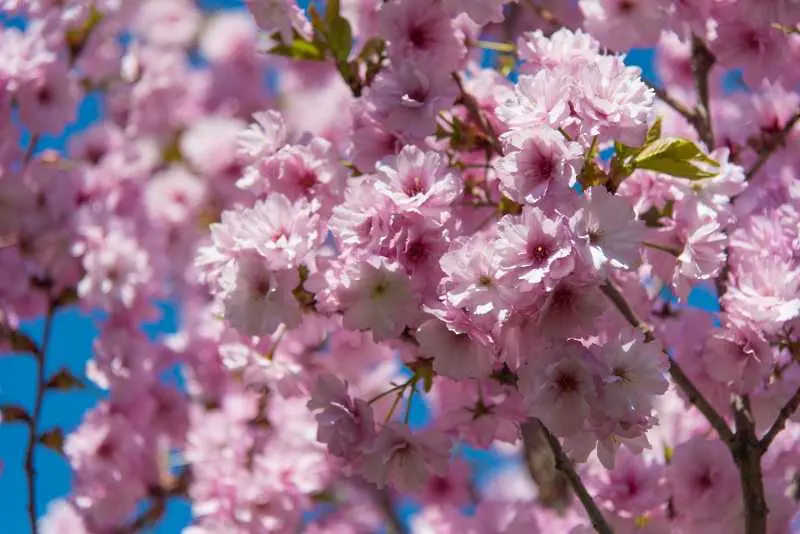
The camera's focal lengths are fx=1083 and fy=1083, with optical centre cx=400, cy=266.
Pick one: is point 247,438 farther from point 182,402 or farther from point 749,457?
point 749,457

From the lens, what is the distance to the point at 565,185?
63.0 inches

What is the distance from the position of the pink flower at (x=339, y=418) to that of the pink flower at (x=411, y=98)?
1.55 ft

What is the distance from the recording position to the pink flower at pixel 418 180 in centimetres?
170

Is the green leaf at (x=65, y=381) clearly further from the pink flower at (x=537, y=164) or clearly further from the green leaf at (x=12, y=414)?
the pink flower at (x=537, y=164)

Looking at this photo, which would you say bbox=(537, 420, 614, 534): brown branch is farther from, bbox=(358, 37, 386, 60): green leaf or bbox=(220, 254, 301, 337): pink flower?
bbox=(358, 37, 386, 60): green leaf

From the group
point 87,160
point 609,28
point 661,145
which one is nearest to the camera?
point 661,145

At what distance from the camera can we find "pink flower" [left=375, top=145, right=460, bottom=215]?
5.57 ft

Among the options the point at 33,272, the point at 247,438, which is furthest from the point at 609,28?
the point at 33,272

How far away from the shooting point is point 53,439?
2727 millimetres

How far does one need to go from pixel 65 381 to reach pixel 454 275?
1.50 m

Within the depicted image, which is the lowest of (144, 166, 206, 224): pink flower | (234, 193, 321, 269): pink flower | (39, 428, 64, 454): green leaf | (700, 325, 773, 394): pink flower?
(144, 166, 206, 224): pink flower

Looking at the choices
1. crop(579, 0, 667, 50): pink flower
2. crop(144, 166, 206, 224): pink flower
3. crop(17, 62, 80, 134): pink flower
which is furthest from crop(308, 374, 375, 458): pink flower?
crop(144, 166, 206, 224): pink flower

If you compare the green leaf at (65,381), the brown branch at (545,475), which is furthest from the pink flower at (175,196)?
the brown branch at (545,475)

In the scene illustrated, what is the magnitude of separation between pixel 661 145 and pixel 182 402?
6.58ft
